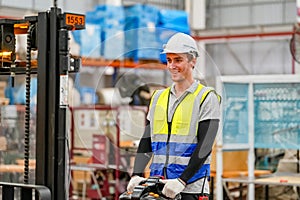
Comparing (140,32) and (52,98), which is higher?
(140,32)

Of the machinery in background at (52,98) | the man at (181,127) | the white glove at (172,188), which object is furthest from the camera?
the man at (181,127)

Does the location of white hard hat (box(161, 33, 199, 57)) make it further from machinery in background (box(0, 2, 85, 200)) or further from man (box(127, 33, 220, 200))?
machinery in background (box(0, 2, 85, 200))

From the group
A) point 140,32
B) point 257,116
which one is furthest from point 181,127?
point 140,32

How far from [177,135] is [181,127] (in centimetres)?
6

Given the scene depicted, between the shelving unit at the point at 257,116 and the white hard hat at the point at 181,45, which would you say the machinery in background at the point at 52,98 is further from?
the shelving unit at the point at 257,116

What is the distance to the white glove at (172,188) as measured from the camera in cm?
446

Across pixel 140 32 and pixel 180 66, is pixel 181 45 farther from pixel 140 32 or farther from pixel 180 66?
pixel 140 32

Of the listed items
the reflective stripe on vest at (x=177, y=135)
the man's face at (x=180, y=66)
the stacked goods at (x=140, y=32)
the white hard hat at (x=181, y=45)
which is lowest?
the reflective stripe on vest at (x=177, y=135)

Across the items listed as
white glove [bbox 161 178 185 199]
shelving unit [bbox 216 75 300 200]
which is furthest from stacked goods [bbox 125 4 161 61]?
white glove [bbox 161 178 185 199]

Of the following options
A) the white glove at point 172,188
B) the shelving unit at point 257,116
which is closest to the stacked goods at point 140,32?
the shelving unit at point 257,116

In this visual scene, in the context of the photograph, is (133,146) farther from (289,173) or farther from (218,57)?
(218,57)

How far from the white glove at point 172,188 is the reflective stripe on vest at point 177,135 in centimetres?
20

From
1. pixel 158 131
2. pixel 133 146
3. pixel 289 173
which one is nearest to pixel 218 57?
pixel 133 146

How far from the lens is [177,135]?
475 cm
